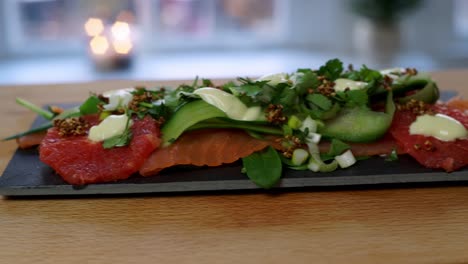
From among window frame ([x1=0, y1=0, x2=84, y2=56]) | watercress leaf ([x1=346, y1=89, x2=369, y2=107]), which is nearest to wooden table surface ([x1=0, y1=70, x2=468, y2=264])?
watercress leaf ([x1=346, y1=89, x2=369, y2=107])

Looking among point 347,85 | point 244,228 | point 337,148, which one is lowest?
point 244,228

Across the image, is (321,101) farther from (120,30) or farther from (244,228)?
(120,30)


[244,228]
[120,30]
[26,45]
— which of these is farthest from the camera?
[26,45]

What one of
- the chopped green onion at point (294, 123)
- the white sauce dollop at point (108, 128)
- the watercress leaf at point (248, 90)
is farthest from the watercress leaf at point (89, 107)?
the chopped green onion at point (294, 123)

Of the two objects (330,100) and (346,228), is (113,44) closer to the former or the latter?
(330,100)

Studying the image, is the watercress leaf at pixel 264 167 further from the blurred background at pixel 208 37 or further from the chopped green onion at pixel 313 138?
the blurred background at pixel 208 37

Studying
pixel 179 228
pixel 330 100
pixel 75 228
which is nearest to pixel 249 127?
pixel 330 100

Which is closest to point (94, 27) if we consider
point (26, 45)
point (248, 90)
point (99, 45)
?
point (99, 45)

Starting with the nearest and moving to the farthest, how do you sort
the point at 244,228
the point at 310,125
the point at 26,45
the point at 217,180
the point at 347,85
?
the point at 244,228, the point at 217,180, the point at 310,125, the point at 347,85, the point at 26,45
